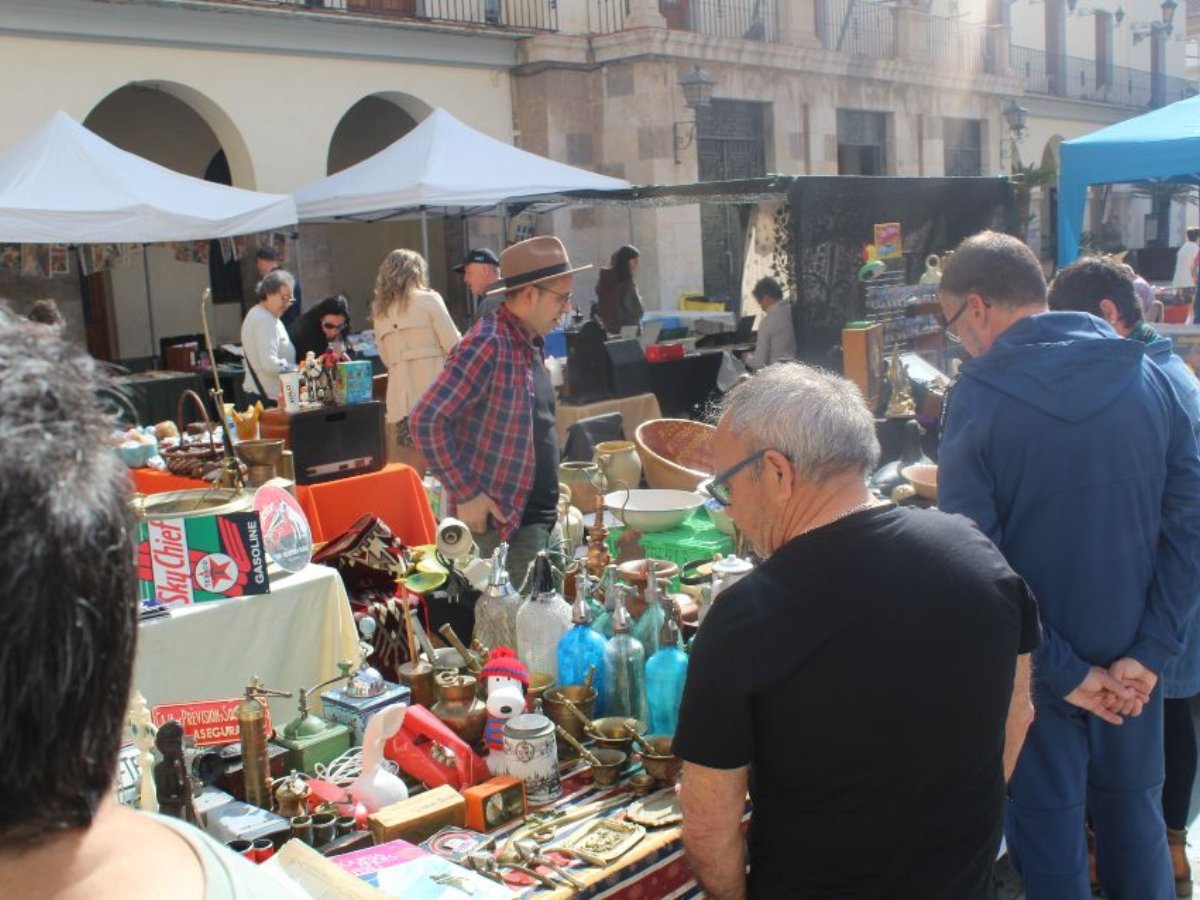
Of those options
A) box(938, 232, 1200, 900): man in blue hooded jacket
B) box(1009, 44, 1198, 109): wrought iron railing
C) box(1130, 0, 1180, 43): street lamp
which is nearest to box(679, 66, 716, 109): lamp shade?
box(938, 232, 1200, 900): man in blue hooded jacket

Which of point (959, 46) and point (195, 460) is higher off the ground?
point (959, 46)

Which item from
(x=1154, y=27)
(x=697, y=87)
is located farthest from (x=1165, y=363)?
(x=1154, y=27)

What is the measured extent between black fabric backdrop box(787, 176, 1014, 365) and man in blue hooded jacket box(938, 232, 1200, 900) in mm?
4891

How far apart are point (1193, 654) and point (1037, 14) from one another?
2915 cm

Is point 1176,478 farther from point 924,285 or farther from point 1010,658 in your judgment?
point 924,285

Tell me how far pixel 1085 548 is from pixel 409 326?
14.0 feet

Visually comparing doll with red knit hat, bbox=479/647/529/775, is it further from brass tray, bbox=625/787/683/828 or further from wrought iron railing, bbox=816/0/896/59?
wrought iron railing, bbox=816/0/896/59

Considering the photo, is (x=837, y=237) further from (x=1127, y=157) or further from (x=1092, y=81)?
(x=1092, y=81)

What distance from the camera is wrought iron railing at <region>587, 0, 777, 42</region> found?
18078 millimetres

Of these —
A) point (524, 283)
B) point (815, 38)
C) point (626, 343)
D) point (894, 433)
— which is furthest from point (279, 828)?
point (815, 38)

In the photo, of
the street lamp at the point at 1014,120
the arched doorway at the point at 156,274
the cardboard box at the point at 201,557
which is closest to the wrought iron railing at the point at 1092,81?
the street lamp at the point at 1014,120

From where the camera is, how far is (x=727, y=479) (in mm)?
1908

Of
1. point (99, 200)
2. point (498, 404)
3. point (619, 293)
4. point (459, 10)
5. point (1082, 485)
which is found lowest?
point (1082, 485)

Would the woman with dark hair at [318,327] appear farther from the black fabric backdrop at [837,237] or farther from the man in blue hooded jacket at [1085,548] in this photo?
the man in blue hooded jacket at [1085,548]
